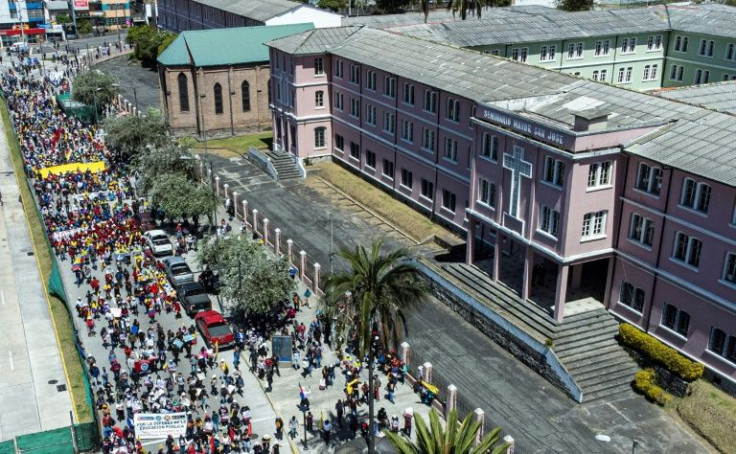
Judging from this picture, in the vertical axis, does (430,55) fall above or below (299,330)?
above

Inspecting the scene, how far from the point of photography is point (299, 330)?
4769cm

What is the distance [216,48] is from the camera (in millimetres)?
88812

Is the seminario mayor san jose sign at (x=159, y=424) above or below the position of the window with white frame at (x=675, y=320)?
below

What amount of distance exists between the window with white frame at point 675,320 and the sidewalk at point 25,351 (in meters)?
33.0

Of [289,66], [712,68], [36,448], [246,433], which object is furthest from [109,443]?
[712,68]

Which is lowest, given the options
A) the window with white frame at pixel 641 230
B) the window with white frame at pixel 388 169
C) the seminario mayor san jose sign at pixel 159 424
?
the seminario mayor san jose sign at pixel 159 424

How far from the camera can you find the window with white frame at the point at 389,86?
64688mm

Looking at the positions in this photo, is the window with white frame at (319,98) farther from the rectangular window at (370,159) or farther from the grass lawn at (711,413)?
the grass lawn at (711,413)

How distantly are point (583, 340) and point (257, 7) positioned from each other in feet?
265

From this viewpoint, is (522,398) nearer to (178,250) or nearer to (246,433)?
(246,433)

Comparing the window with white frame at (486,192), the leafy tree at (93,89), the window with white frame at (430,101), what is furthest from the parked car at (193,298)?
the leafy tree at (93,89)

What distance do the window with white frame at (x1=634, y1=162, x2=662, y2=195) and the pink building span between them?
2.1 inches

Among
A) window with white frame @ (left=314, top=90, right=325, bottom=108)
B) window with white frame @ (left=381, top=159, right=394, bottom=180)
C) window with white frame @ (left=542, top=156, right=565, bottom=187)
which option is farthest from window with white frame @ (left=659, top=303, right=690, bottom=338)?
window with white frame @ (left=314, top=90, right=325, bottom=108)

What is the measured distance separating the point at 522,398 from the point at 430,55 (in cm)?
3286
